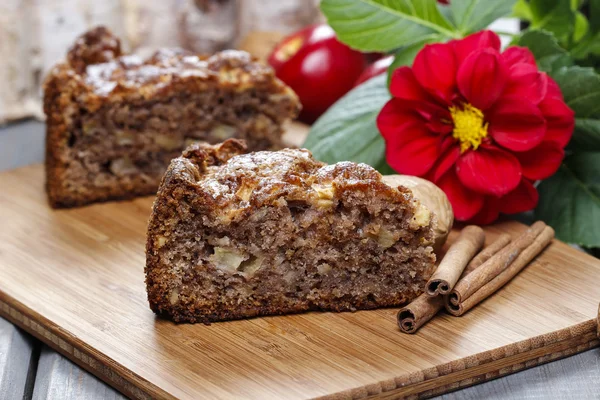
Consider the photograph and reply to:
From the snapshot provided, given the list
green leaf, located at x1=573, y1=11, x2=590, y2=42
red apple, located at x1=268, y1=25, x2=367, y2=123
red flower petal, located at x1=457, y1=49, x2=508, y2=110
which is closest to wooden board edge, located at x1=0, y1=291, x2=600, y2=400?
red flower petal, located at x1=457, y1=49, x2=508, y2=110

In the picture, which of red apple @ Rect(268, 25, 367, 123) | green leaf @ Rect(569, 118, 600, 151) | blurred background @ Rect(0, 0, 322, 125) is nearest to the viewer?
green leaf @ Rect(569, 118, 600, 151)

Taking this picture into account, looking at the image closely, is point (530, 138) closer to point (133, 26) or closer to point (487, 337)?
point (487, 337)

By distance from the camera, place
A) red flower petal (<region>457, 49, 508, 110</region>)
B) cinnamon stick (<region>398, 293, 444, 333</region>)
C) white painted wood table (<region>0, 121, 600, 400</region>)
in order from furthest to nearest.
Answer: red flower petal (<region>457, 49, 508, 110</region>)
cinnamon stick (<region>398, 293, 444, 333</region>)
white painted wood table (<region>0, 121, 600, 400</region>)

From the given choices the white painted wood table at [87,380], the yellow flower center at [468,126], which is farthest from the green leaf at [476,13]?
the white painted wood table at [87,380]

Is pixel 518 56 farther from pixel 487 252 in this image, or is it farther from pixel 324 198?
pixel 324 198

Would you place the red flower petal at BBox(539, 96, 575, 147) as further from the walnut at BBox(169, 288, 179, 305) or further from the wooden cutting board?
Answer: the walnut at BBox(169, 288, 179, 305)

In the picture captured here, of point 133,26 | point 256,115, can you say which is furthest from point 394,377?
point 133,26

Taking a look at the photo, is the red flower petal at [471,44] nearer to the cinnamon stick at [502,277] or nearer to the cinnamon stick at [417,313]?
the cinnamon stick at [502,277]

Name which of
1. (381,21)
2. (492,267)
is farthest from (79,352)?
(381,21)
